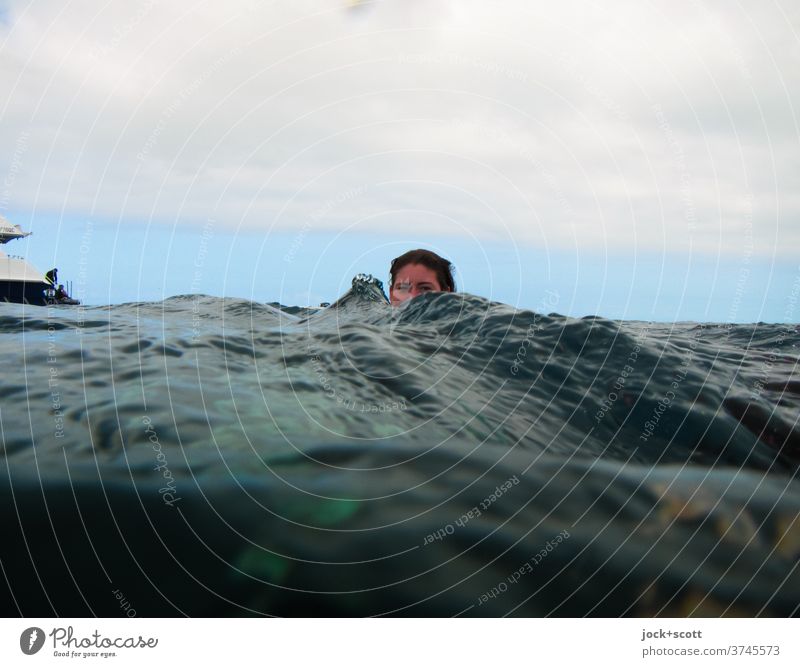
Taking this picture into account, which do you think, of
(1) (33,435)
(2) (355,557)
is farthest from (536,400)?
(1) (33,435)

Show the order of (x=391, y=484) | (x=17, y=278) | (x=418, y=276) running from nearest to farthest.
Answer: (x=391, y=484)
(x=418, y=276)
(x=17, y=278)

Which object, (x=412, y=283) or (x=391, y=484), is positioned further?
(x=412, y=283)

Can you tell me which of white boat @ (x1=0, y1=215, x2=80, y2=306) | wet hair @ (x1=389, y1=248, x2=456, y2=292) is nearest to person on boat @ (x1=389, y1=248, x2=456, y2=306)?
wet hair @ (x1=389, y1=248, x2=456, y2=292)

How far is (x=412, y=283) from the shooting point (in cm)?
1420

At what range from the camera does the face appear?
14.1 metres

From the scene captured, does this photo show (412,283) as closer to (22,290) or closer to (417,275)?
(417,275)

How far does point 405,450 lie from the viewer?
4.34m

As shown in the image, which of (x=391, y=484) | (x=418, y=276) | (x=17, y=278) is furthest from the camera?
(x=17, y=278)

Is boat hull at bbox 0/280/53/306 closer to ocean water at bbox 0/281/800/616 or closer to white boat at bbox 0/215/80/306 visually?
white boat at bbox 0/215/80/306

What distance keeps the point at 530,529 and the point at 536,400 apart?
2.65m

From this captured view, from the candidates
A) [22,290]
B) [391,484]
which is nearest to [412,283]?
[391,484]

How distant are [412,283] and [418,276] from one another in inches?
9.1

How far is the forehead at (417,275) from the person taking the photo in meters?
14.2

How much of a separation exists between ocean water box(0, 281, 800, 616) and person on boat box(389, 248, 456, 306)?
23.2 ft
